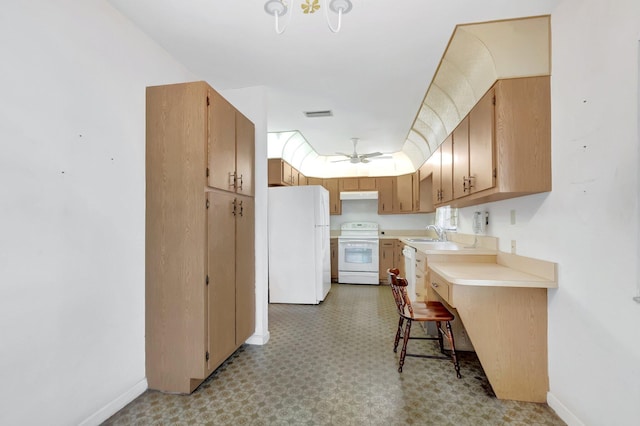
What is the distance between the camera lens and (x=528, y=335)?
2084 millimetres

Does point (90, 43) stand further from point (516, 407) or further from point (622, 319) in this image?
point (516, 407)

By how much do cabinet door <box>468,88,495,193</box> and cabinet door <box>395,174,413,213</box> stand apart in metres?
3.79

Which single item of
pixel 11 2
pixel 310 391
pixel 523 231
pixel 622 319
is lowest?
pixel 310 391

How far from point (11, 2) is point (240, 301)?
7.86 feet

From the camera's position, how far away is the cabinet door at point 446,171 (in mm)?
3170

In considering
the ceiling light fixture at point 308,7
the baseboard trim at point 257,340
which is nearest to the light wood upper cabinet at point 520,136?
the ceiling light fixture at point 308,7

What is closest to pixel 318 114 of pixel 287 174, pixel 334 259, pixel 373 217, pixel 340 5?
pixel 287 174

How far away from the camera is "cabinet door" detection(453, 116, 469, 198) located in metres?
2.63

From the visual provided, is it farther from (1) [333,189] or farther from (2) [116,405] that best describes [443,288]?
(1) [333,189]

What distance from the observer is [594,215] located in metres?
1.63

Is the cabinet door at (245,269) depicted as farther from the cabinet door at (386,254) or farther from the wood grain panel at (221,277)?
the cabinet door at (386,254)

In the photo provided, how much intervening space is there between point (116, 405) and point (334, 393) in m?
1.48

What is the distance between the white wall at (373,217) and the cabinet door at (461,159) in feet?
12.1

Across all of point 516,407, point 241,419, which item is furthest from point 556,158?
point 241,419
